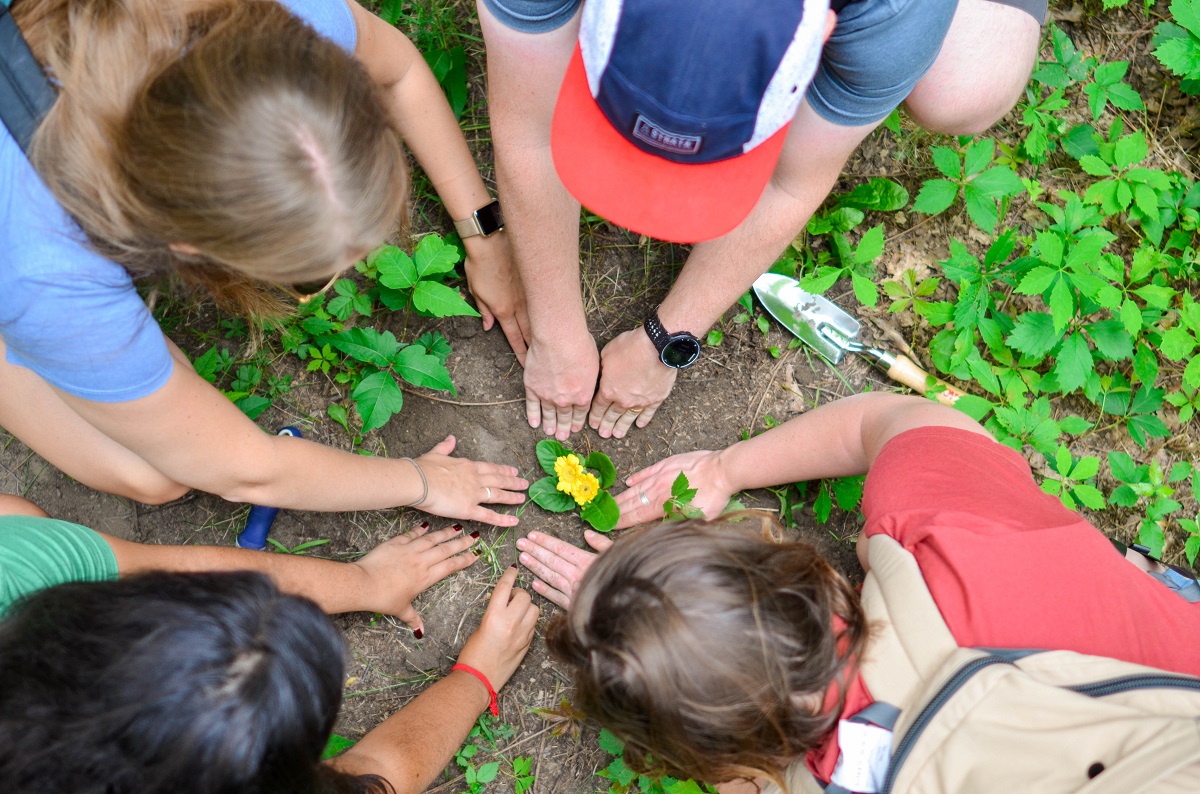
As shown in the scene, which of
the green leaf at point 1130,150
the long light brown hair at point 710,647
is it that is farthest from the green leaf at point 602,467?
the green leaf at point 1130,150

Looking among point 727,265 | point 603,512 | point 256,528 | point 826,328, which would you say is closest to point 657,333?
point 727,265

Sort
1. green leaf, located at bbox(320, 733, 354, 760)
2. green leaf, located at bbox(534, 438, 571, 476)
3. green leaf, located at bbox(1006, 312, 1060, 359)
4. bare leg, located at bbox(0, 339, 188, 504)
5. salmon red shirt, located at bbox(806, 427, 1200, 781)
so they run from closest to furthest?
salmon red shirt, located at bbox(806, 427, 1200, 781) < bare leg, located at bbox(0, 339, 188, 504) < green leaf, located at bbox(320, 733, 354, 760) < green leaf, located at bbox(534, 438, 571, 476) < green leaf, located at bbox(1006, 312, 1060, 359)

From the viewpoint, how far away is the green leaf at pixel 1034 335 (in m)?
2.51

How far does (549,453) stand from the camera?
2402 mm

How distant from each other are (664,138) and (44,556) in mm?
1537

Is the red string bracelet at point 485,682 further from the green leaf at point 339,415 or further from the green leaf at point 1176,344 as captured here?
the green leaf at point 1176,344

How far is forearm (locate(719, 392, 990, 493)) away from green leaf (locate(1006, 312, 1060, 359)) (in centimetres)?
61

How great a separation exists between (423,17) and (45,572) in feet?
6.41

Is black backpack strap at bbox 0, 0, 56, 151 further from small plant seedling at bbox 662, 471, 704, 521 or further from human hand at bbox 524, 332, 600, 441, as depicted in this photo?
small plant seedling at bbox 662, 471, 704, 521

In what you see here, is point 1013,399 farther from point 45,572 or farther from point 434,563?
point 45,572

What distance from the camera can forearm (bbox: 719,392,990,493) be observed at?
199 centimetres

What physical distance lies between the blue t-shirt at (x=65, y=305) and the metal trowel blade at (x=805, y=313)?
1.78 m

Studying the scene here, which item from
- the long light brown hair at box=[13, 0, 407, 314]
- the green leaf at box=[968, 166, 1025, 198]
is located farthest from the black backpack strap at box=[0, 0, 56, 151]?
the green leaf at box=[968, 166, 1025, 198]

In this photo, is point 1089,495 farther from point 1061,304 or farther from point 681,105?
point 681,105
